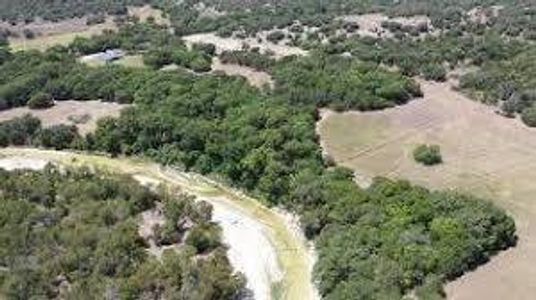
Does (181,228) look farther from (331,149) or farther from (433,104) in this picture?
(433,104)

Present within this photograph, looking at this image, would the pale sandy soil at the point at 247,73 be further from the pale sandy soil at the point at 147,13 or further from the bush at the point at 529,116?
the pale sandy soil at the point at 147,13

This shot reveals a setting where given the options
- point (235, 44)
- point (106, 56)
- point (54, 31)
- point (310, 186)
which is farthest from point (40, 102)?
point (310, 186)

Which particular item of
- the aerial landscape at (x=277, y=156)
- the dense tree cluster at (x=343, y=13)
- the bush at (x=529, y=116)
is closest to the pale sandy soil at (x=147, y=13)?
the dense tree cluster at (x=343, y=13)

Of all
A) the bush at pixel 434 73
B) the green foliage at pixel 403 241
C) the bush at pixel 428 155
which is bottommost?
the bush at pixel 434 73

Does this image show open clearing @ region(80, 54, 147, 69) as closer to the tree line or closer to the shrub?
the tree line

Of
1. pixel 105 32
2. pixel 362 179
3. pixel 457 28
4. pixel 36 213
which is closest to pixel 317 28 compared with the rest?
pixel 457 28
